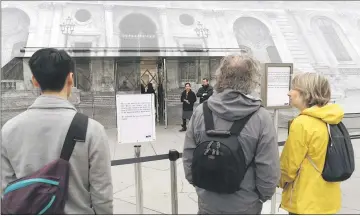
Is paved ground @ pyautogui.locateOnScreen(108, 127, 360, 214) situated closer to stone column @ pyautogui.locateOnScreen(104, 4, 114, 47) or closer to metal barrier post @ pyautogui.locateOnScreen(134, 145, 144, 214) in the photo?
metal barrier post @ pyautogui.locateOnScreen(134, 145, 144, 214)

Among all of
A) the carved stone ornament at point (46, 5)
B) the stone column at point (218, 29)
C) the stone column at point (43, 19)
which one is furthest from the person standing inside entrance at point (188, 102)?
the carved stone ornament at point (46, 5)

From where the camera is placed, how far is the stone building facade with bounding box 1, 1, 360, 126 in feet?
29.5

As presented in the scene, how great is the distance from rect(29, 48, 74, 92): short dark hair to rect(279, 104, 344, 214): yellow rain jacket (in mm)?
1510

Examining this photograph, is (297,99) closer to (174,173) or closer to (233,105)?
(233,105)

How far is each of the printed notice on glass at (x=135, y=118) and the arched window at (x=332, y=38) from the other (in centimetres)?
932

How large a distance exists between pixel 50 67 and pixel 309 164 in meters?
1.77

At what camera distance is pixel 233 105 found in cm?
178

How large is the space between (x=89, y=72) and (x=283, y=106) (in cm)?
783

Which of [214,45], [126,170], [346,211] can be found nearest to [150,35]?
[214,45]

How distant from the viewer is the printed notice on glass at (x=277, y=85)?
3275 mm

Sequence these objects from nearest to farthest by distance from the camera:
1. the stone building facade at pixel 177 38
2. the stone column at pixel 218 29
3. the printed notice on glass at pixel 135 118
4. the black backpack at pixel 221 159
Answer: the black backpack at pixel 221 159 < the printed notice on glass at pixel 135 118 < the stone building facade at pixel 177 38 < the stone column at pixel 218 29

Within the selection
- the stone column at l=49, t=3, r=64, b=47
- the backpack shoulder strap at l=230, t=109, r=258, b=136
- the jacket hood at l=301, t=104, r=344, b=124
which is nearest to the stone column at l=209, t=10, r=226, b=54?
the stone column at l=49, t=3, r=64, b=47

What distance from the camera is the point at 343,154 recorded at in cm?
200

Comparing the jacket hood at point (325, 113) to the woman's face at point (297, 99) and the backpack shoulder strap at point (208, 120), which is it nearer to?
the woman's face at point (297, 99)
